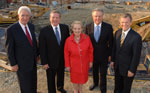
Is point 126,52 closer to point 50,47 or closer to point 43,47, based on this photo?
point 50,47

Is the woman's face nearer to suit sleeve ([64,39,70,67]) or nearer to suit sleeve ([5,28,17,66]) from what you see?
suit sleeve ([64,39,70,67])

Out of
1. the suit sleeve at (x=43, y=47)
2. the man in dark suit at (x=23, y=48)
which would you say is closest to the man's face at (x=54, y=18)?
the suit sleeve at (x=43, y=47)

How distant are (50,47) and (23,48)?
60 cm

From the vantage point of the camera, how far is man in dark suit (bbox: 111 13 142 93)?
2701mm

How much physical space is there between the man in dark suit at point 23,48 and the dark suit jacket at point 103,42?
1.41m

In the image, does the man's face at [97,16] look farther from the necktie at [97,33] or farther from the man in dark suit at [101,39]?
the necktie at [97,33]

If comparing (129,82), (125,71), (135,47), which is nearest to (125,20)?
(135,47)

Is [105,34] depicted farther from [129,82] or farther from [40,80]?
[40,80]

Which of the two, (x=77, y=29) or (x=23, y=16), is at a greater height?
(x=23, y=16)

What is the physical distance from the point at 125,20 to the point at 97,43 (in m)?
0.89

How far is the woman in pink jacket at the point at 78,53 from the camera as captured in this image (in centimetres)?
292

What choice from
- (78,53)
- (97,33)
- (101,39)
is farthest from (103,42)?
(78,53)

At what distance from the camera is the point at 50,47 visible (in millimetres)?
3129

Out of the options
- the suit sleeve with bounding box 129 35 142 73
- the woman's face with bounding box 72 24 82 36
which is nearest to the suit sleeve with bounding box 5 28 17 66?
the woman's face with bounding box 72 24 82 36
